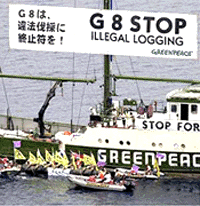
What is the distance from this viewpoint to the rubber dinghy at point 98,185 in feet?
302

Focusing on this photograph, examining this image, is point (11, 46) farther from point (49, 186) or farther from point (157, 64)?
point (157, 64)

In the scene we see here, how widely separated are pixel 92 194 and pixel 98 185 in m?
0.94

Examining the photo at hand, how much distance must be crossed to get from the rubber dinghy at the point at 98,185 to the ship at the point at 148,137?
3.71m

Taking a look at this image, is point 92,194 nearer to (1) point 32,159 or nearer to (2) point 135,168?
(2) point 135,168

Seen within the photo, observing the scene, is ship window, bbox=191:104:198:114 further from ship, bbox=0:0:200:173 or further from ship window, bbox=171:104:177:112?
ship window, bbox=171:104:177:112

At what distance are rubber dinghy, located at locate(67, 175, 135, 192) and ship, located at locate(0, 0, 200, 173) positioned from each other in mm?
3711

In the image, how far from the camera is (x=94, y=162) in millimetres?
96000

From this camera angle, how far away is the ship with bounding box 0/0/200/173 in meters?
94.9

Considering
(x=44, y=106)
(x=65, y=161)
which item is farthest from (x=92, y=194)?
(x=44, y=106)

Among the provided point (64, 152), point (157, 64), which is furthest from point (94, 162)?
point (157, 64)

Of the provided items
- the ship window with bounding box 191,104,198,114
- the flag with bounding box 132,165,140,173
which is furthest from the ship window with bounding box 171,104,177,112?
the flag with bounding box 132,165,140,173

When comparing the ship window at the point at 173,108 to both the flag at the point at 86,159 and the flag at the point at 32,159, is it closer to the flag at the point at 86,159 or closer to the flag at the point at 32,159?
the flag at the point at 86,159

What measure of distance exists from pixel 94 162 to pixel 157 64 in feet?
131

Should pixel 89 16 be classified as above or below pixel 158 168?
above
